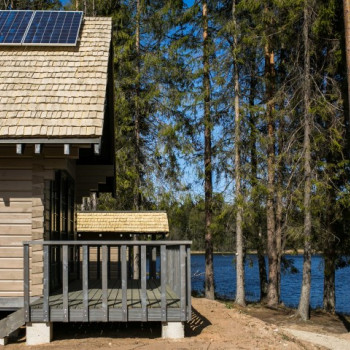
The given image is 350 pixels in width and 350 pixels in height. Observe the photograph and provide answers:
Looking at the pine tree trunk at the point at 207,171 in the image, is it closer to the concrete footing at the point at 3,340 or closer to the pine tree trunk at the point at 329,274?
the pine tree trunk at the point at 329,274

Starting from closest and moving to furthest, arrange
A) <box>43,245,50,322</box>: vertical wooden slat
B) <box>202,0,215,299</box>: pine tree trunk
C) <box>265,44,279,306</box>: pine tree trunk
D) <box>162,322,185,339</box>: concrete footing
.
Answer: <box>43,245,50,322</box>: vertical wooden slat → <box>162,322,185,339</box>: concrete footing → <box>265,44,279,306</box>: pine tree trunk → <box>202,0,215,299</box>: pine tree trunk

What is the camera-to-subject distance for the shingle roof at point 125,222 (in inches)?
646

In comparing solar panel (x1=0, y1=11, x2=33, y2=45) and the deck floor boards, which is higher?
solar panel (x1=0, y1=11, x2=33, y2=45)

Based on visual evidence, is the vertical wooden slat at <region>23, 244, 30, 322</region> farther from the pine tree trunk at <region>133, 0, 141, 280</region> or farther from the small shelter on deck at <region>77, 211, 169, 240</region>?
the pine tree trunk at <region>133, 0, 141, 280</region>

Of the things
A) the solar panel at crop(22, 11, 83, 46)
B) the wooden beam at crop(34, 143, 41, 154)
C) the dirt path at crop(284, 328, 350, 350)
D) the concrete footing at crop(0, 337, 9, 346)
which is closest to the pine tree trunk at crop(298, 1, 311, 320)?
the dirt path at crop(284, 328, 350, 350)

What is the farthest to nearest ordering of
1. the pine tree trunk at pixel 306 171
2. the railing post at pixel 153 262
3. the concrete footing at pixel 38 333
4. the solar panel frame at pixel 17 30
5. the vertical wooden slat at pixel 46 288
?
the pine tree trunk at pixel 306 171 < the railing post at pixel 153 262 < the solar panel frame at pixel 17 30 < the concrete footing at pixel 38 333 < the vertical wooden slat at pixel 46 288

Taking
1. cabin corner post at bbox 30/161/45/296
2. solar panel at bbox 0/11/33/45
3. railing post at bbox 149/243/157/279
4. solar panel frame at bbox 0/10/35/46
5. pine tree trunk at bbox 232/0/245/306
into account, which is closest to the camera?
cabin corner post at bbox 30/161/45/296

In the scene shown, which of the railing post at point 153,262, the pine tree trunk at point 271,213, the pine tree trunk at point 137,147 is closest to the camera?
the railing post at point 153,262

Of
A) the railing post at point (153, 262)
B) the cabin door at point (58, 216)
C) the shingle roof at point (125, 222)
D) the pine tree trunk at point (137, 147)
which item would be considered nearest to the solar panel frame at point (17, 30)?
the cabin door at point (58, 216)

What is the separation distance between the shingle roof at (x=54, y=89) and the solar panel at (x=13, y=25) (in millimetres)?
234

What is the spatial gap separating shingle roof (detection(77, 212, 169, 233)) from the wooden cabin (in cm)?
685

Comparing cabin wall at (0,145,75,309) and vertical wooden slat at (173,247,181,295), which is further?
vertical wooden slat at (173,247,181,295)

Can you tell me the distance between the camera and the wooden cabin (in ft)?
24.6

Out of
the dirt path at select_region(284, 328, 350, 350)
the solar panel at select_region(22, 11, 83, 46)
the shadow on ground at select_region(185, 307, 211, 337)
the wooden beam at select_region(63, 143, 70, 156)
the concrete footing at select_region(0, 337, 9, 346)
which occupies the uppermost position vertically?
the solar panel at select_region(22, 11, 83, 46)
